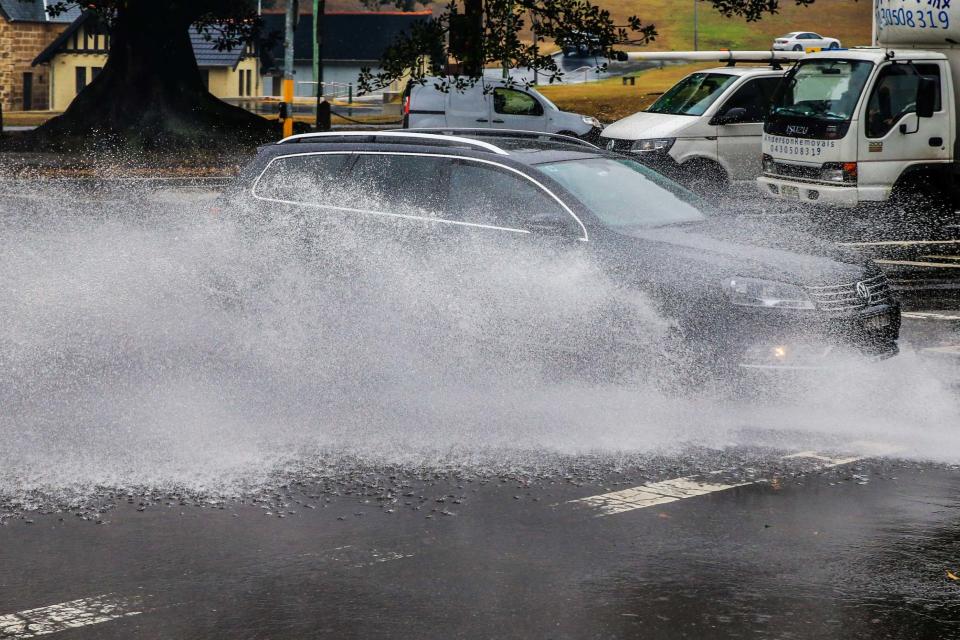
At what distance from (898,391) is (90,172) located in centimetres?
2082

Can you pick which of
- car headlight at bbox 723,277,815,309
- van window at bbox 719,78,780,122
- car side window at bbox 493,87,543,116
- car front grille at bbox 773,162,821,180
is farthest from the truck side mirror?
car side window at bbox 493,87,543,116

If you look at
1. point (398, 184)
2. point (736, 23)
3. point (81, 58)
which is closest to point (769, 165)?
point (398, 184)

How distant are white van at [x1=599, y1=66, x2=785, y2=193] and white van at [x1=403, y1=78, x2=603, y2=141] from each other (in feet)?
21.7

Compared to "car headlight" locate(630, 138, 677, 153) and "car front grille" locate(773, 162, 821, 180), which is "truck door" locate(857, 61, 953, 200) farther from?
"car headlight" locate(630, 138, 677, 153)

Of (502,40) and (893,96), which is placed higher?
(502,40)

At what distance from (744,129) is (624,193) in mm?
11020

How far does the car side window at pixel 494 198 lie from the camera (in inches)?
352

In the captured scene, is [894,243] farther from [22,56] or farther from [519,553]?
[22,56]

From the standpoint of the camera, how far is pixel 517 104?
27844 millimetres

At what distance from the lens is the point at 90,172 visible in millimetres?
26781

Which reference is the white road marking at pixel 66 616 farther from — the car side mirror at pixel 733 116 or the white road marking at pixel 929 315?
the car side mirror at pixel 733 116

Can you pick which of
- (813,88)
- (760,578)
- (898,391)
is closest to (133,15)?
(813,88)

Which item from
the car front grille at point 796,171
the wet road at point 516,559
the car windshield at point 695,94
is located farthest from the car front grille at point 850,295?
the car windshield at point 695,94

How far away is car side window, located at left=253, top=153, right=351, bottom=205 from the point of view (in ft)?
32.1
